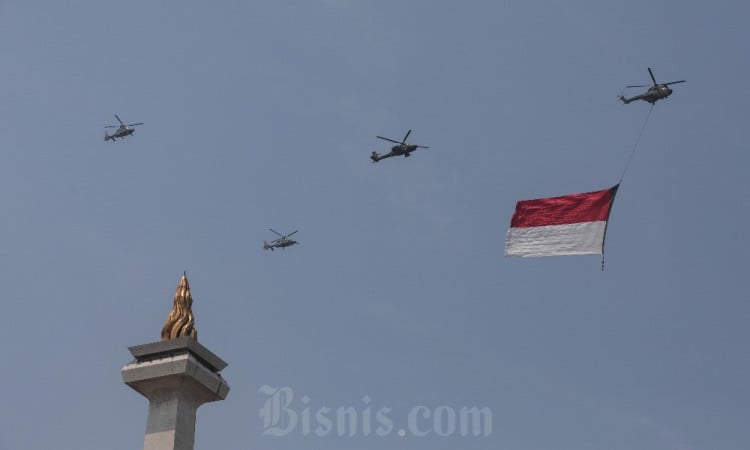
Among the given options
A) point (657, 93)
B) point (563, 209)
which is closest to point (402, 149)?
point (657, 93)

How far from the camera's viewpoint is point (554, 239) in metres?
31.2

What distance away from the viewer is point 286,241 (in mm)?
92500

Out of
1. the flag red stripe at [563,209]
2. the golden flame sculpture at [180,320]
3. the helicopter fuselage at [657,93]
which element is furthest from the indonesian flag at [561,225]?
the helicopter fuselage at [657,93]

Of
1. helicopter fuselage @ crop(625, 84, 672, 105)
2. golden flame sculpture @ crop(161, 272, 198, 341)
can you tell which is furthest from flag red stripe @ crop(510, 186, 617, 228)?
helicopter fuselage @ crop(625, 84, 672, 105)

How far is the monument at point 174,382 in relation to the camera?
21281 mm

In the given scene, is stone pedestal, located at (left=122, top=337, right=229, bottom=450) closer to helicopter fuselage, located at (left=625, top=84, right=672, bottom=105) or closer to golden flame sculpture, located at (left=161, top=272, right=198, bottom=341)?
golden flame sculpture, located at (left=161, top=272, right=198, bottom=341)

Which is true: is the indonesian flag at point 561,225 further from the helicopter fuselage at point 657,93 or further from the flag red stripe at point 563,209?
the helicopter fuselage at point 657,93

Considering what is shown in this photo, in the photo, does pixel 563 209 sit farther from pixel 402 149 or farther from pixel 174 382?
pixel 402 149

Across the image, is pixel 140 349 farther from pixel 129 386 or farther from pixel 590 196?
pixel 590 196

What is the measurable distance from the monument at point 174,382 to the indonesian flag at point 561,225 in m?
11.5

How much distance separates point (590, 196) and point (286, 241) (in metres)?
62.7

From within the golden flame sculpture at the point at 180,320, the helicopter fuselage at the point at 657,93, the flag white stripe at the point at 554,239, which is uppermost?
the helicopter fuselage at the point at 657,93

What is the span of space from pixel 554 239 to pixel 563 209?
0.91 m

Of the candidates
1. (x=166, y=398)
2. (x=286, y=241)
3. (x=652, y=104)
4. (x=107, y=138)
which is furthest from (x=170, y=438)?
(x=107, y=138)
